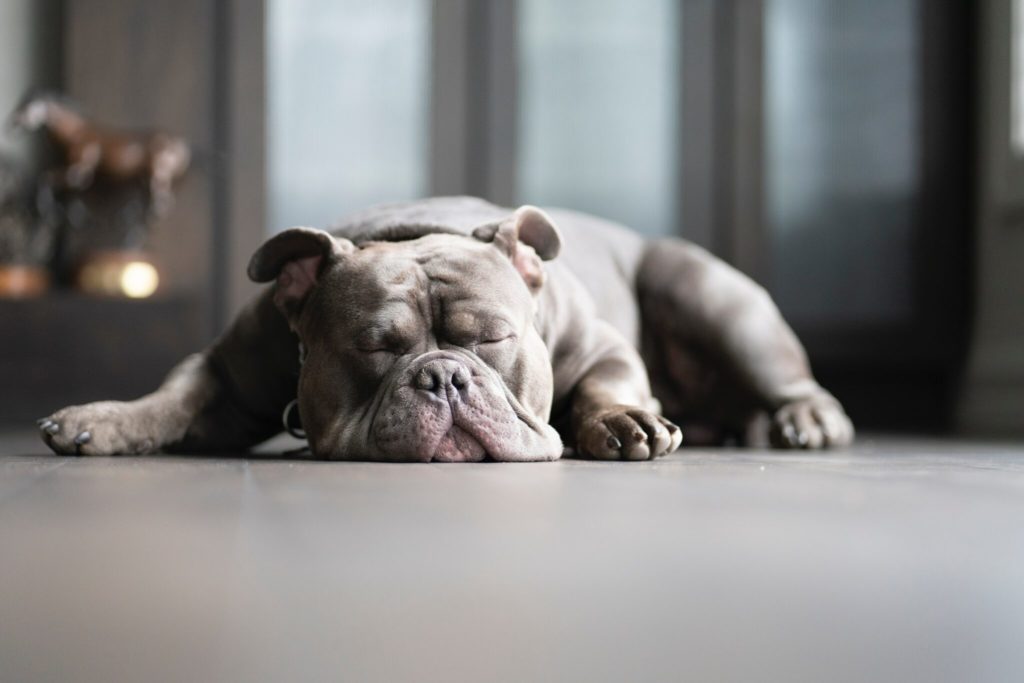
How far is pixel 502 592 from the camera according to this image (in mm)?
1022

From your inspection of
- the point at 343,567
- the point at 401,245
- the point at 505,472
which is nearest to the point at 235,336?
the point at 401,245

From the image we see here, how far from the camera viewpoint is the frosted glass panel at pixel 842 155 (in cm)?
482

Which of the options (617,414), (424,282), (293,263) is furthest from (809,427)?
(293,263)

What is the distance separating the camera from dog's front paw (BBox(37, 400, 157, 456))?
6.43 feet

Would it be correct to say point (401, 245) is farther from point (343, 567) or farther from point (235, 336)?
point (343, 567)

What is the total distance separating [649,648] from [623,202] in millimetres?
4162

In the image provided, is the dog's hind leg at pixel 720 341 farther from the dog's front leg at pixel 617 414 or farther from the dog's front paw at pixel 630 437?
the dog's front paw at pixel 630 437

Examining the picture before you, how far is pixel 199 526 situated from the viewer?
1167 millimetres

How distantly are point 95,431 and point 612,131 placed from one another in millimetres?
3469

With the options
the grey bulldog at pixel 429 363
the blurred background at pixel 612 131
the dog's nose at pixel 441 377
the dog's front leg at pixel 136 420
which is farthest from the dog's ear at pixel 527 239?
the blurred background at pixel 612 131

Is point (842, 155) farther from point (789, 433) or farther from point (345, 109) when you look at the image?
point (789, 433)

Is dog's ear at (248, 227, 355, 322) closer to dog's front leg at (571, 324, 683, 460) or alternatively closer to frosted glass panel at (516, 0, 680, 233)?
dog's front leg at (571, 324, 683, 460)

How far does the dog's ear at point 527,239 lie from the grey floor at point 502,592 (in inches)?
32.3

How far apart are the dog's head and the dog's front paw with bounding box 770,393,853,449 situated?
0.81m
